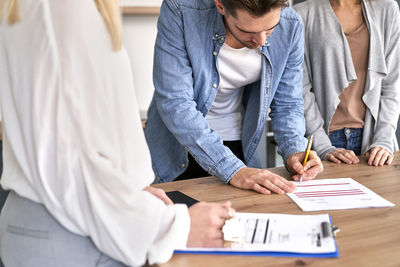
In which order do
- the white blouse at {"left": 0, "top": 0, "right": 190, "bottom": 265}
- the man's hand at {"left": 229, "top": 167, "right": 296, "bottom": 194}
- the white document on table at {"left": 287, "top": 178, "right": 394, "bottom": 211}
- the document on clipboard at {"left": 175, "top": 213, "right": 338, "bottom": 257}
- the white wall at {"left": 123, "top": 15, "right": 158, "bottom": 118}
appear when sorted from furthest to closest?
the white wall at {"left": 123, "top": 15, "right": 158, "bottom": 118} < the man's hand at {"left": 229, "top": 167, "right": 296, "bottom": 194} < the white document on table at {"left": 287, "top": 178, "right": 394, "bottom": 211} < the document on clipboard at {"left": 175, "top": 213, "right": 338, "bottom": 257} < the white blouse at {"left": 0, "top": 0, "right": 190, "bottom": 265}

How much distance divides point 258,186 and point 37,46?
87cm

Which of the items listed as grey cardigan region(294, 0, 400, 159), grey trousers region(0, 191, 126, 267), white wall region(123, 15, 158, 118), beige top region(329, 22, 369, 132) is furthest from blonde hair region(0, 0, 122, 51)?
white wall region(123, 15, 158, 118)

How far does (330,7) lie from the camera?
6.77ft

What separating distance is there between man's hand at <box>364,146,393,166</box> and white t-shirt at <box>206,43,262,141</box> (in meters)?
0.55

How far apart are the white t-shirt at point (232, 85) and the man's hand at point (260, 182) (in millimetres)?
433

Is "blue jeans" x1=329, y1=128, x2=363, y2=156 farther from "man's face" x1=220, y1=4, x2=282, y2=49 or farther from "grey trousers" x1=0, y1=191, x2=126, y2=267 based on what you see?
"grey trousers" x1=0, y1=191, x2=126, y2=267

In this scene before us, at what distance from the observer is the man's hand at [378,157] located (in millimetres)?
1759

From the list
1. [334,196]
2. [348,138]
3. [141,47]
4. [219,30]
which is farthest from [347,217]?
[141,47]

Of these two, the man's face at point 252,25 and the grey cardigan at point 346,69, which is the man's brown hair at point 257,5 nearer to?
the man's face at point 252,25

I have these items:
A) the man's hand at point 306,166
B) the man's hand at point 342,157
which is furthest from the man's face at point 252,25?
the man's hand at point 342,157

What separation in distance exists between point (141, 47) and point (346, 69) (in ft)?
5.48

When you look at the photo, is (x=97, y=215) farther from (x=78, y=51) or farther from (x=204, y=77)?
(x=204, y=77)

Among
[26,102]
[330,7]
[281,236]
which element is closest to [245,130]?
[330,7]

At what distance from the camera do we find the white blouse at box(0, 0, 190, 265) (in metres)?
0.78
